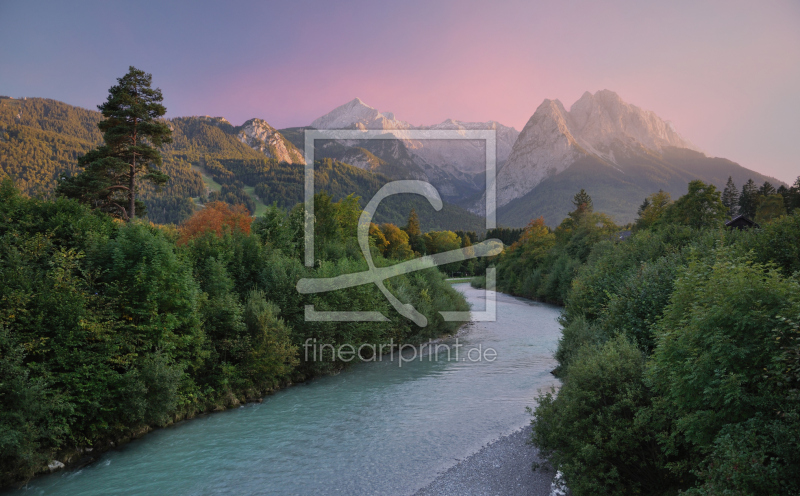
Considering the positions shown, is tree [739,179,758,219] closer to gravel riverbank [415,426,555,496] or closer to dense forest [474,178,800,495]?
dense forest [474,178,800,495]

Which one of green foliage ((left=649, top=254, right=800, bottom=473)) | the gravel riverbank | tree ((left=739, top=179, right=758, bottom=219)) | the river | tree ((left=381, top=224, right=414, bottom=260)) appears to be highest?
tree ((left=739, top=179, right=758, bottom=219))

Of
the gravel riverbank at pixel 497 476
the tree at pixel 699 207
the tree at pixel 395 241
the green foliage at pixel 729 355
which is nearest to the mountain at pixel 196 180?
the tree at pixel 395 241

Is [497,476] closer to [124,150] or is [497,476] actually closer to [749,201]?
[124,150]

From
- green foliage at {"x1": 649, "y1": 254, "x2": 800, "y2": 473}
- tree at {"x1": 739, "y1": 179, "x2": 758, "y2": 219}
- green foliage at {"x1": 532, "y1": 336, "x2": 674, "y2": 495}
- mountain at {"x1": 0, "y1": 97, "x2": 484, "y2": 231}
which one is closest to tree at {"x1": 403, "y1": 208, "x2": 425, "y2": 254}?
mountain at {"x1": 0, "y1": 97, "x2": 484, "y2": 231}

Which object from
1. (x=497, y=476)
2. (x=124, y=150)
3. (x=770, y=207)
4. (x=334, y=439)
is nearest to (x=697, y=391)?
(x=497, y=476)

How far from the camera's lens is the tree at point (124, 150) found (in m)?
26.5

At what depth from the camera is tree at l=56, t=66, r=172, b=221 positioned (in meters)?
26.5

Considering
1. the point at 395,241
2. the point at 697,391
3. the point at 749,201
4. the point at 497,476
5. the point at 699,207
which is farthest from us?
the point at 395,241

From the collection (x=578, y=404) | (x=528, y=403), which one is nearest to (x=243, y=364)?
(x=528, y=403)

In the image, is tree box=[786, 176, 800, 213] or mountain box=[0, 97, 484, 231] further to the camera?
mountain box=[0, 97, 484, 231]

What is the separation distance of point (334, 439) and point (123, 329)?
9.22 metres

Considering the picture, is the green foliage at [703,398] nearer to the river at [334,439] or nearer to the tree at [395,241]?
the river at [334,439]

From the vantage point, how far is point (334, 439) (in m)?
16.6

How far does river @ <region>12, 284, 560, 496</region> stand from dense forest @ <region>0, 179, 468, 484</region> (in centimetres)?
119
